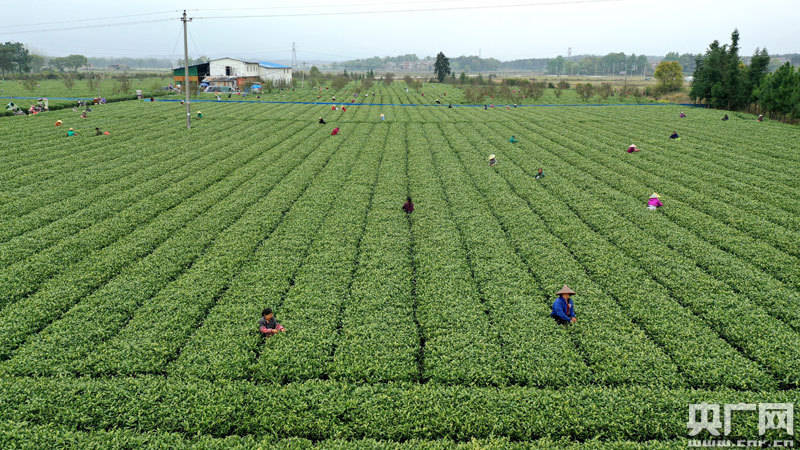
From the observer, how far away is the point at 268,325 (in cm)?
903

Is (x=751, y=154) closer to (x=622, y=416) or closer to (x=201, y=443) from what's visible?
(x=622, y=416)

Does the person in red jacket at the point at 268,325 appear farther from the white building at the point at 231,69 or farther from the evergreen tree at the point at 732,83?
the white building at the point at 231,69

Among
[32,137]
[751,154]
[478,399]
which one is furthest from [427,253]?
[32,137]

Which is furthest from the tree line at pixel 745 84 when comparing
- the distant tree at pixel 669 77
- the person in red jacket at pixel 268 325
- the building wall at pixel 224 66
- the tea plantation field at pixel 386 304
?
the building wall at pixel 224 66

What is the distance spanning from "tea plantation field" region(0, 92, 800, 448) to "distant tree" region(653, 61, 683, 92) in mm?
66265

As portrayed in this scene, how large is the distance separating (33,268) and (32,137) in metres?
23.9

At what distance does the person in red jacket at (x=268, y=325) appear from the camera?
896cm

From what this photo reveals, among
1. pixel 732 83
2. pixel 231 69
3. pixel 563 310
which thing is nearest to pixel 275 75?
pixel 231 69

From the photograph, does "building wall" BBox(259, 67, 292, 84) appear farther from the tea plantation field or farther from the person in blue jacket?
the person in blue jacket

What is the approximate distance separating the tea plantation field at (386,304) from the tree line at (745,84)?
29.0 meters

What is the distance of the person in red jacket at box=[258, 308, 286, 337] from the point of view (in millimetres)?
8961

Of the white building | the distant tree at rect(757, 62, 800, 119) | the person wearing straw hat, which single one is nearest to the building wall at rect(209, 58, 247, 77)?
the white building
